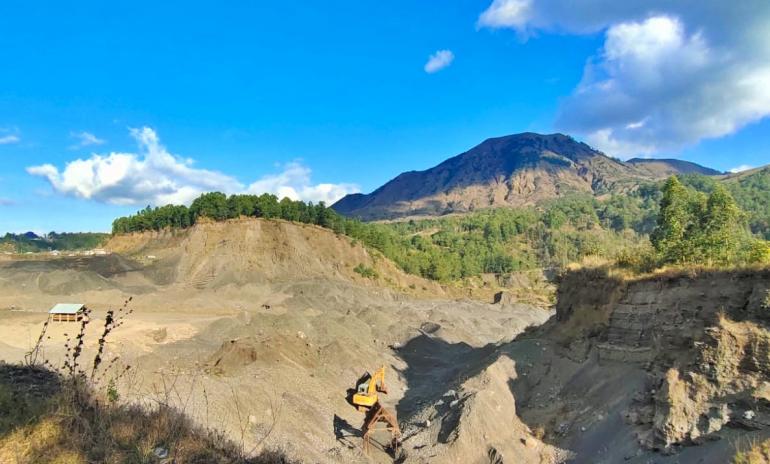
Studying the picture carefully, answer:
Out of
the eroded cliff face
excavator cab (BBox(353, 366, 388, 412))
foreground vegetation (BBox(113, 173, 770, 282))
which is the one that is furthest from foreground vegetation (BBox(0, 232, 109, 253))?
the eroded cliff face

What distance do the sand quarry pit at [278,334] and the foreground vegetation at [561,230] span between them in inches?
206

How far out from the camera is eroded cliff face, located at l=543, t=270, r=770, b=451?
1336cm

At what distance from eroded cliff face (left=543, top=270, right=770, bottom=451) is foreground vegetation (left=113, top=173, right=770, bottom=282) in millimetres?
1601

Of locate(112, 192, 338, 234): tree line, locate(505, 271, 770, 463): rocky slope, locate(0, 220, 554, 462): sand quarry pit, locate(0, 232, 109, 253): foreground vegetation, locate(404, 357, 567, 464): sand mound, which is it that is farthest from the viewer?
locate(0, 232, 109, 253): foreground vegetation

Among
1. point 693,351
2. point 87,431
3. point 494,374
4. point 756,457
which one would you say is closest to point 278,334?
point 494,374

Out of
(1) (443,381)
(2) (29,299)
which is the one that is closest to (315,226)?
(2) (29,299)

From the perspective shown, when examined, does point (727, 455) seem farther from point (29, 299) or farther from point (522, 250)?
point (522, 250)

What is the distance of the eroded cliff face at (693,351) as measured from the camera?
1336cm

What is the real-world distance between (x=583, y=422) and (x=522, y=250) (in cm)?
12796

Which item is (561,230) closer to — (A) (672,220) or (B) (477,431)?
(A) (672,220)

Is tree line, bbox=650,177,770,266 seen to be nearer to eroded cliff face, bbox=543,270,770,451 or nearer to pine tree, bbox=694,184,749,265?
pine tree, bbox=694,184,749,265

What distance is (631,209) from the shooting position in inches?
7087

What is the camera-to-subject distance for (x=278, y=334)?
2917 centimetres

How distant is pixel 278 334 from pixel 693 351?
70.7 feet
